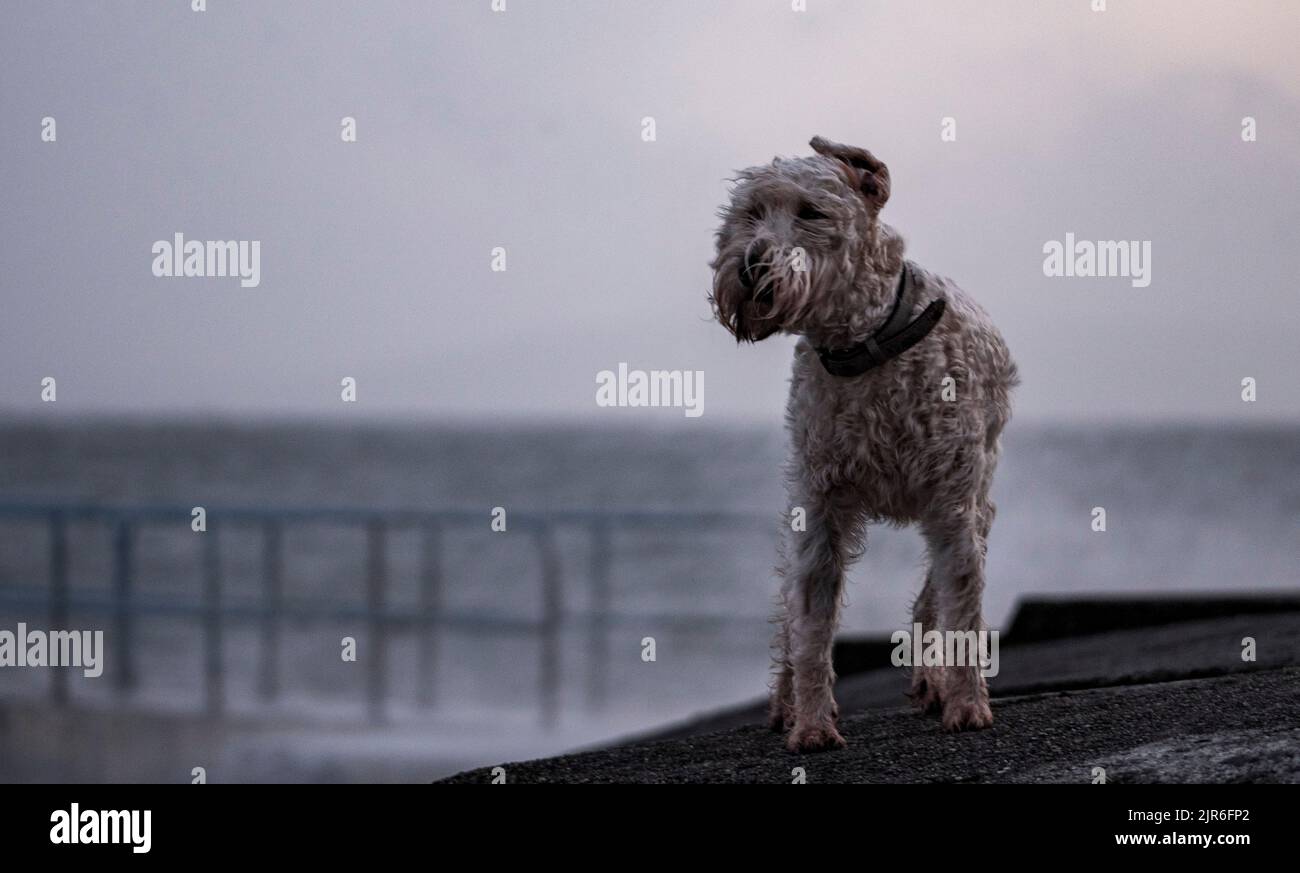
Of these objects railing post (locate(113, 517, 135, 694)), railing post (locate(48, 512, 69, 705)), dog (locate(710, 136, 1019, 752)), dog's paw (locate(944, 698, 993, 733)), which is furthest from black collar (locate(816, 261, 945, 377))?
railing post (locate(48, 512, 69, 705))

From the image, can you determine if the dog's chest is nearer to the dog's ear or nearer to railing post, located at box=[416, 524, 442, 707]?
the dog's ear

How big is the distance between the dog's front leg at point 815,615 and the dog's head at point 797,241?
0.83 m

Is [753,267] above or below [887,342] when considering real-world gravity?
above

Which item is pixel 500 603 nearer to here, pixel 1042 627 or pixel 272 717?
pixel 272 717

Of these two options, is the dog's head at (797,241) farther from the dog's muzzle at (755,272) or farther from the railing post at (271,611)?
the railing post at (271,611)

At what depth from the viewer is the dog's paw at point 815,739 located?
5.07 meters

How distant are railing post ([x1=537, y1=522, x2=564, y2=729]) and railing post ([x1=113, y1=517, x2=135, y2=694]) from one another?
363cm

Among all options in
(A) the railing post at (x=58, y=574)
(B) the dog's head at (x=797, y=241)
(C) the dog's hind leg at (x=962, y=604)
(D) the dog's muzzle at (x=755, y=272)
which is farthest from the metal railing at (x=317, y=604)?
(D) the dog's muzzle at (x=755, y=272)

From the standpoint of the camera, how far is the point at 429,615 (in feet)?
41.3

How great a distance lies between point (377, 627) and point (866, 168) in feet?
28.0

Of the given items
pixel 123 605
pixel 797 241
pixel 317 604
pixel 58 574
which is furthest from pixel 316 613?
pixel 797 241

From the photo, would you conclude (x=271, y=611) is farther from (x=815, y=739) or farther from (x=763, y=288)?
(x=763, y=288)

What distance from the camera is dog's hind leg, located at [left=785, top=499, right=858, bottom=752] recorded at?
5.11 metres

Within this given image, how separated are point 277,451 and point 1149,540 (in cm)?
4365
